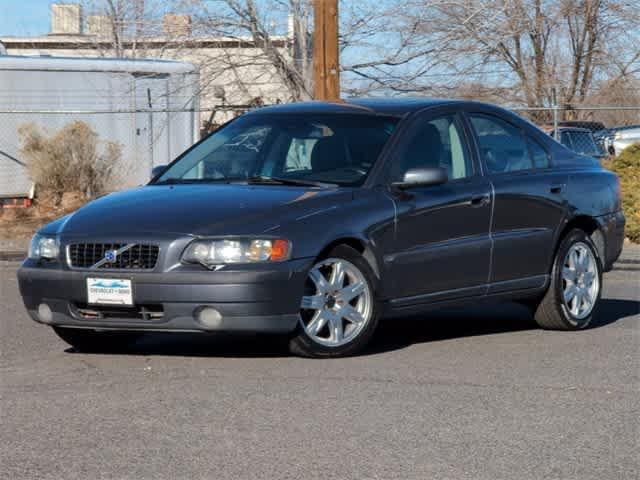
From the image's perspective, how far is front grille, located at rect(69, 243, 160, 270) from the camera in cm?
735

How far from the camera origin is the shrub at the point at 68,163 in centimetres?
A: 2292

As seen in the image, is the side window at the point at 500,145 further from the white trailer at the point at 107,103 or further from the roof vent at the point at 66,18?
the roof vent at the point at 66,18

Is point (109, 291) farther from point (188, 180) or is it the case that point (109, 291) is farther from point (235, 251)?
point (188, 180)

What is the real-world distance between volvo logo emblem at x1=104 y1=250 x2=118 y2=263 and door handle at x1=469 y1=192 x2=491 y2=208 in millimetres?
2385

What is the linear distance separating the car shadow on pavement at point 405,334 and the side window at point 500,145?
114 centimetres

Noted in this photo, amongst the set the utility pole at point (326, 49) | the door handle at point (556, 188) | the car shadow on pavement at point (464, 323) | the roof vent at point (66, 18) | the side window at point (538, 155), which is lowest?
the car shadow on pavement at point (464, 323)

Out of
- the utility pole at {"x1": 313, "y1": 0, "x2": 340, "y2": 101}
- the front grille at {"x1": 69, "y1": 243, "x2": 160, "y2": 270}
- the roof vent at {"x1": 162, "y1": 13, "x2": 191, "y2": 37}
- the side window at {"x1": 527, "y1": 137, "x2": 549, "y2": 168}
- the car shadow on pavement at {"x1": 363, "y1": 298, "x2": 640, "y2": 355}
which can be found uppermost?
the roof vent at {"x1": 162, "y1": 13, "x2": 191, "y2": 37}

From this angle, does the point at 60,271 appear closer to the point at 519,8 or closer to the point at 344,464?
the point at 344,464

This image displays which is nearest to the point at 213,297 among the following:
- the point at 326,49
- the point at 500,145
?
the point at 500,145

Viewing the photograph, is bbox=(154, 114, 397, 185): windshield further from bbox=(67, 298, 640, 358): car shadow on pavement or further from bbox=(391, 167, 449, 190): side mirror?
bbox=(67, 298, 640, 358): car shadow on pavement

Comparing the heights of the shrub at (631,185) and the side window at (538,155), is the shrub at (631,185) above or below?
below

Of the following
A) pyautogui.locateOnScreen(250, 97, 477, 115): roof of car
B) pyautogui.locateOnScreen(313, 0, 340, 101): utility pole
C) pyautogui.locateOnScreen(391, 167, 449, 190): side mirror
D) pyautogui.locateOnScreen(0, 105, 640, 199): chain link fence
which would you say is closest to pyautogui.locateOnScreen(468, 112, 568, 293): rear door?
pyautogui.locateOnScreen(250, 97, 477, 115): roof of car

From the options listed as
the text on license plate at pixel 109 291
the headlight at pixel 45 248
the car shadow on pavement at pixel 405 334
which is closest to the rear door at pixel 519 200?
the car shadow on pavement at pixel 405 334

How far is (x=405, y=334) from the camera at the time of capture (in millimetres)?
9094
